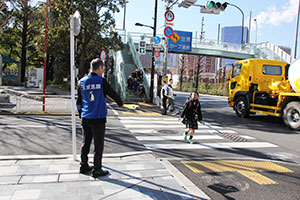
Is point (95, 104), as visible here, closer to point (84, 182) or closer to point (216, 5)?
point (84, 182)

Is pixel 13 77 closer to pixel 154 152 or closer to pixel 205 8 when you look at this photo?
pixel 205 8

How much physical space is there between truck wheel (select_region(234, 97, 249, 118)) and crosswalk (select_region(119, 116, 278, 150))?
3.49 meters

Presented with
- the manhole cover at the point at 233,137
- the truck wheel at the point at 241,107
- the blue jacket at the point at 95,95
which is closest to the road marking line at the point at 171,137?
the manhole cover at the point at 233,137

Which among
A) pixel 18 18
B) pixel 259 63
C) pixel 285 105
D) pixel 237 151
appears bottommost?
pixel 237 151

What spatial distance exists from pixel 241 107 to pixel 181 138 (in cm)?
629

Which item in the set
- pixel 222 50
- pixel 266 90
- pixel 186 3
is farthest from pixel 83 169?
pixel 222 50

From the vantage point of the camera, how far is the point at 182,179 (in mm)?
4160

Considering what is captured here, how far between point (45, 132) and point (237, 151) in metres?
5.48

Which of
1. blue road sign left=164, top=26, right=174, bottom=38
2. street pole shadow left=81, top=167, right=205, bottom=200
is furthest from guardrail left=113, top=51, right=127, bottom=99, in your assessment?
street pole shadow left=81, top=167, right=205, bottom=200

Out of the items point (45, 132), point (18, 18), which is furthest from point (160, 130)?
point (18, 18)

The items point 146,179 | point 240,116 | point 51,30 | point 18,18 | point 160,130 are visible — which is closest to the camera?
point 146,179

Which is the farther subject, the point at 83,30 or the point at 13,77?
the point at 13,77

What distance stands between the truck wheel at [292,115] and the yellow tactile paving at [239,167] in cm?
514

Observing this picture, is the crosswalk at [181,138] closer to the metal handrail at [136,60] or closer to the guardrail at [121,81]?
the guardrail at [121,81]
